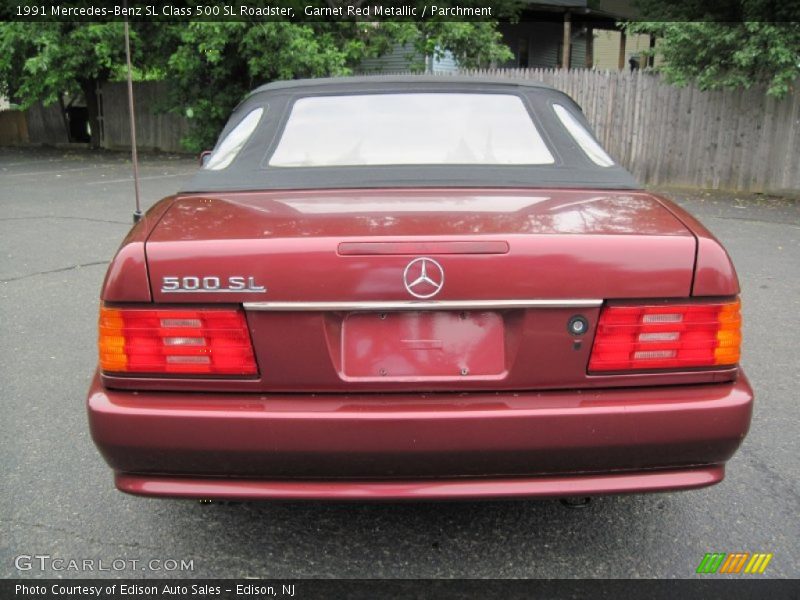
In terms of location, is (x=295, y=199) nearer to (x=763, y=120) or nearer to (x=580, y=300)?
(x=580, y=300)

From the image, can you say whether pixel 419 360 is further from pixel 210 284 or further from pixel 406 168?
pixel 406 168

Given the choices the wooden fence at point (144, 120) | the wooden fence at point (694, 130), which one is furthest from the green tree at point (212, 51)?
the wooden fence at point (694, 130)

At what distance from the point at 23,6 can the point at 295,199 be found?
59.8ft

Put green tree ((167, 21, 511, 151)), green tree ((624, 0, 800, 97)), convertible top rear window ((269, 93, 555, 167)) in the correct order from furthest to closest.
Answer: green tree ((167, 21, 511, 151)) → green tree ((624, 0, 800, 97)) → convertible top rear window ((269, 93, 555, 167))

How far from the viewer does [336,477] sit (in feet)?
7.06

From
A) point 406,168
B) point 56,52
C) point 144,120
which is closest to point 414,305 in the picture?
point 406,168

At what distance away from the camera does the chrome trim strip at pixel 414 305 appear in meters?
2.04

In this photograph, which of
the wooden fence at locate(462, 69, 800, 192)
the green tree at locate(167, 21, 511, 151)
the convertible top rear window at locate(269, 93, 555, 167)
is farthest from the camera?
the green tree at locate(167, 21, 511, 151)

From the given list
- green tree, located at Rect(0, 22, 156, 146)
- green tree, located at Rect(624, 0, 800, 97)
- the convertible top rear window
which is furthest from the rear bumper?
green tree, located at Rect(0, 22, 156, 146)

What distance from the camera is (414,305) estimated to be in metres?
2.05

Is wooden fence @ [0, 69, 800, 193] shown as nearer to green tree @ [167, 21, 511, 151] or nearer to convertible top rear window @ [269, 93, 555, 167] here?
green tree @ [167, 21, 511, 151]

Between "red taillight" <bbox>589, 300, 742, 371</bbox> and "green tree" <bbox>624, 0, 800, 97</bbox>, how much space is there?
33.2 ft

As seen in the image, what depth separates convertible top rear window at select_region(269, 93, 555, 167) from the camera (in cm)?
298

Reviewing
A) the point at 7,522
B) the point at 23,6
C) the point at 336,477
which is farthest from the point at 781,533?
the point at 23,6
